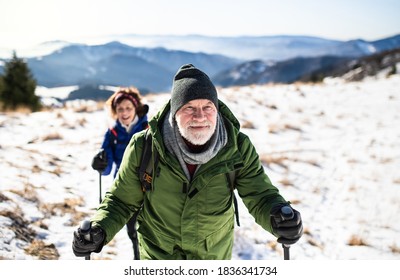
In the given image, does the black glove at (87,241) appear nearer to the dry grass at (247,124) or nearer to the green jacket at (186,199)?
the green jacket at (186,199)

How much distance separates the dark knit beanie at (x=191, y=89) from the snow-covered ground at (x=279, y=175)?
2156mm

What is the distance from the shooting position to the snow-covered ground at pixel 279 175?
12.6 feet

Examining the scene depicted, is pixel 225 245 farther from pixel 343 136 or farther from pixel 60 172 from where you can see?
pixel 343 136

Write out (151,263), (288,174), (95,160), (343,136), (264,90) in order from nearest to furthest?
(151,263), (95,160), (288,174), (343,136), (264,90)

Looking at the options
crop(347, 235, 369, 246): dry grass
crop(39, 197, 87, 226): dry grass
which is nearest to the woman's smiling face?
crop(39, 197, 87, 226): dry grass

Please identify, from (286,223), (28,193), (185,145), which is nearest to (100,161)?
(28,193)

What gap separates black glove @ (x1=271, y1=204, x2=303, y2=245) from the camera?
1839 millimetres

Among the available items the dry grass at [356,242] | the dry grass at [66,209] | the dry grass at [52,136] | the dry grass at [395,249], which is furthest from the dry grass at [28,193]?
the dry grass at [395,249]

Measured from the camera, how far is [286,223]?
72.9 inches

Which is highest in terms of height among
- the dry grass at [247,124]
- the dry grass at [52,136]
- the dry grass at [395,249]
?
the dry grass at [247,124]

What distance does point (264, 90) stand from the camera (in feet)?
46.1

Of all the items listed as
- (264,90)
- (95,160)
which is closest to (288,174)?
(95,160)

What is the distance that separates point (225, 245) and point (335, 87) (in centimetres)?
1447

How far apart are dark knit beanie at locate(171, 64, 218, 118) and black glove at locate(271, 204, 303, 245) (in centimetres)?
82
